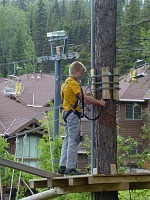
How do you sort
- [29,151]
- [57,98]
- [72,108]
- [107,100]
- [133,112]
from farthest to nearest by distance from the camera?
[133,112] → [29,151] → [57,98] → [107,100] → [72,108]

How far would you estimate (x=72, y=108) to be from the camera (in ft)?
25.0

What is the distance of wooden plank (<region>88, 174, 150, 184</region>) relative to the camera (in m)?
7.00

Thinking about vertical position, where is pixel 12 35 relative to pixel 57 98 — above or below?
above

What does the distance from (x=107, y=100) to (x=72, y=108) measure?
0.46 meters

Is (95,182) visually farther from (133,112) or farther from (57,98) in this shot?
(133,112)

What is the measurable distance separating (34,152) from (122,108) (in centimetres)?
763

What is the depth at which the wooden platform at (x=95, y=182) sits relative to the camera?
23.0 feet

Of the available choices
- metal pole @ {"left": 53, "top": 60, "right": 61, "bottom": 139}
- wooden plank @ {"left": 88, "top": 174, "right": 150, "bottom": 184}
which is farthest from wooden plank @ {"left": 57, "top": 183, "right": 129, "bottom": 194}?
metal pole @ {"left": 53, "top": 60, "right": 61, "bottom": 139}

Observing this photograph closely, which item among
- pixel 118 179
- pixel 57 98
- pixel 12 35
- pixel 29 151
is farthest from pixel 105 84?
pixel 12 35

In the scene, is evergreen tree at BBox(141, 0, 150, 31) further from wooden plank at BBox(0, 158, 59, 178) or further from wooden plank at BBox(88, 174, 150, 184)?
wooden plank at BBox(0, 158, 59, 178)

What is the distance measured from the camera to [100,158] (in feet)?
25.5

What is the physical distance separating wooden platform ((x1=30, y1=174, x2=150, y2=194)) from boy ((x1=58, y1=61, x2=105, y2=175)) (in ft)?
1.04

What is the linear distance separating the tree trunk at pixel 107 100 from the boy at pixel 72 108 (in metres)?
0.25

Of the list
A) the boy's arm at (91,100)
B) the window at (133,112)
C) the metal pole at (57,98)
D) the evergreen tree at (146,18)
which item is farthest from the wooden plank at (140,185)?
the window at (133,112)
